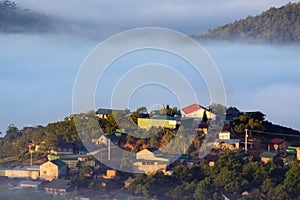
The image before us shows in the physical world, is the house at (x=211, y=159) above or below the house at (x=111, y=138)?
below

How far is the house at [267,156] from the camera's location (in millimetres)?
11436

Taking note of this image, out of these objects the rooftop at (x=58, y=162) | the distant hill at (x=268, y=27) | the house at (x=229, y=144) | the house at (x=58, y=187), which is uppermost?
the distant hill at (x=268, y=27)

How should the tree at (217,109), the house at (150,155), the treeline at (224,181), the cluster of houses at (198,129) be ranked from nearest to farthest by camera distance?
the treeline at (224,181) < the cluster of houses at (198,129) < the house at (150,155) < the tree at (217,109)

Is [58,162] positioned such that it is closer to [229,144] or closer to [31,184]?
[31,184]

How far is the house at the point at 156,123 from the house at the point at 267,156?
147cm

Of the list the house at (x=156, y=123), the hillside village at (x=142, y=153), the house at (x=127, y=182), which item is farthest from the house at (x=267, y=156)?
the house at (x=127, y=182)

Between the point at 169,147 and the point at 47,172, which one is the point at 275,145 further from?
the point at 47,172

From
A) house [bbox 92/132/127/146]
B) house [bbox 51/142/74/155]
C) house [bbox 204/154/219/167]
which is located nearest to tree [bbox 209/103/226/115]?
house [bbox 92/132/127/146]

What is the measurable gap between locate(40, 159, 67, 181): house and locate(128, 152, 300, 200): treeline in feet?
4.01

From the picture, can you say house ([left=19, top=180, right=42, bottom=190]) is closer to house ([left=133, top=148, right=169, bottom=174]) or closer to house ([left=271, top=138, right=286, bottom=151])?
house ([left=133, top=148, right=169, bottom=174])

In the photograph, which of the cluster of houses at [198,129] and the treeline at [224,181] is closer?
the treeline at [224,181]

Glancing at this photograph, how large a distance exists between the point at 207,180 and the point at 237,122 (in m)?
2.43

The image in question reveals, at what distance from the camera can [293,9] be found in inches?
953

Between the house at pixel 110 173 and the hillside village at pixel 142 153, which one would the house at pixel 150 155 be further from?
the house at pixel 110 173
